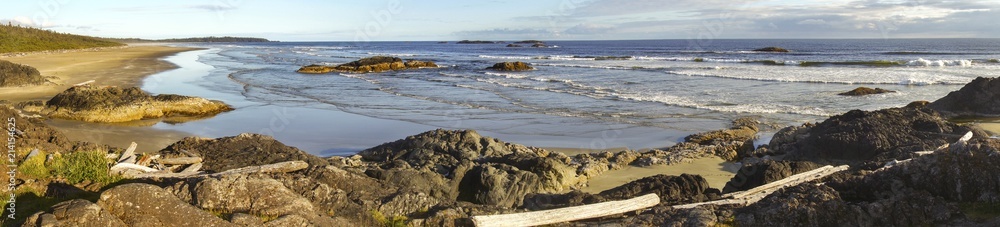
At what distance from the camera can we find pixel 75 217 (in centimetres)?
469

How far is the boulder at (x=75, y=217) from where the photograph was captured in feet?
15.2

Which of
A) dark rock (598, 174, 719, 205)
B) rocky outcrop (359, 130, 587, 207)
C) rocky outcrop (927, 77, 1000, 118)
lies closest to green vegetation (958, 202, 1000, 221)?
dark rock (598, 174, 719, 205)

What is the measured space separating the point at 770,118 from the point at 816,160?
717 centimetres

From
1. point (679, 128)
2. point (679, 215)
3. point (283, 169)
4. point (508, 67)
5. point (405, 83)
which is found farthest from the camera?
point (508, 67)

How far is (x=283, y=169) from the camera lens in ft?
24.7

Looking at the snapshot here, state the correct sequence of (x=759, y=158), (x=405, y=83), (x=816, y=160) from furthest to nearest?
(x=405, y=83), (x=759, y=158), (x=816, y=160)

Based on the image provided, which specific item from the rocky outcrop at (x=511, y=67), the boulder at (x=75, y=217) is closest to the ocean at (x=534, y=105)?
the boulder at (x=75, y=217)

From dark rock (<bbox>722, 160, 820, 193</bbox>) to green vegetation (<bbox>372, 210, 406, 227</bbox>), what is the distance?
15.3 ft

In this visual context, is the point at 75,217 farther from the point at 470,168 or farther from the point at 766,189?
the point at 766,189

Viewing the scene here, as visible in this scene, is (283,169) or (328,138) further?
(328,138)

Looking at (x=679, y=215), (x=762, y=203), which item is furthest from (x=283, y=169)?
(x=762, y=203)

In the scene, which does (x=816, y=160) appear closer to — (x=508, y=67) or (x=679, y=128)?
(x=679, y=128)

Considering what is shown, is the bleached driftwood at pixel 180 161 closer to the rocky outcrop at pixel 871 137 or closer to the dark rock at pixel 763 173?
the dark rock at pixel 763 173

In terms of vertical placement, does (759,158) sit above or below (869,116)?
below
